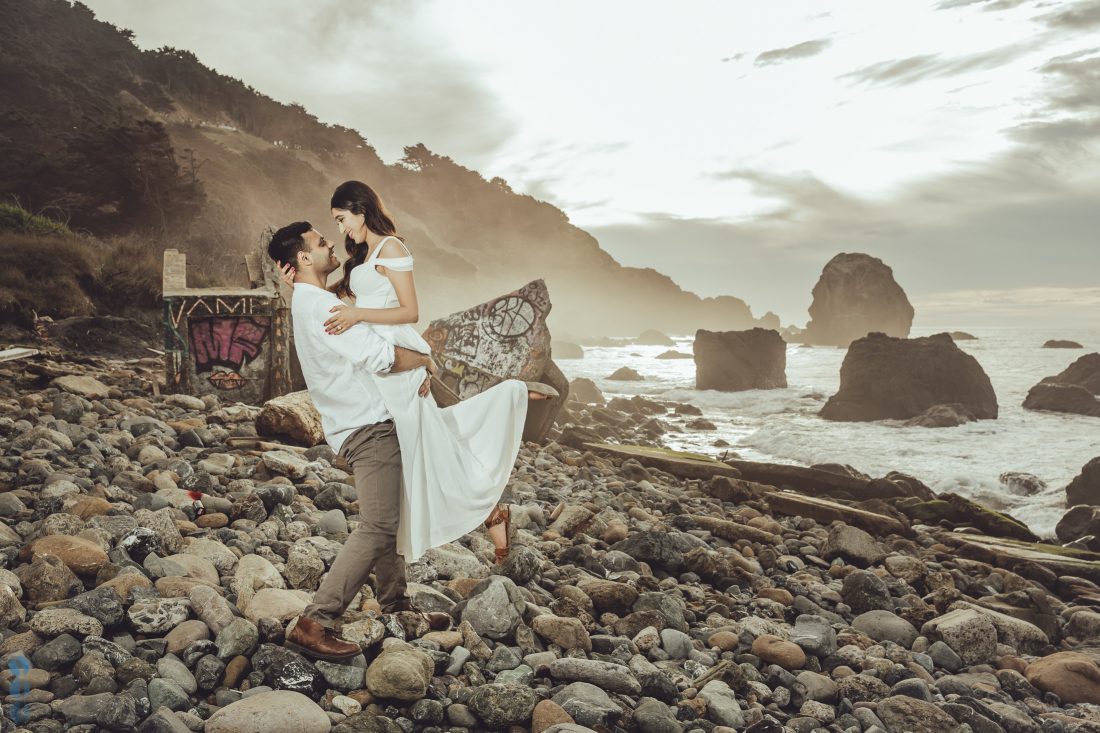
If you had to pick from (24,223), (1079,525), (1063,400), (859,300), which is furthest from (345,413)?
(859,300)

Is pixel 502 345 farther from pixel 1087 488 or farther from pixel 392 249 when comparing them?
pixel 1087 488

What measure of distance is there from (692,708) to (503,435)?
1.73m

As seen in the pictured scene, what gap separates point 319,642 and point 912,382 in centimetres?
2683

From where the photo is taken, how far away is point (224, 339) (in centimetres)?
1036

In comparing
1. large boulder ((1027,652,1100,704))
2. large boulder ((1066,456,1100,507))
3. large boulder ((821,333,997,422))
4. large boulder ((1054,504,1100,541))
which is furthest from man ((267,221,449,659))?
large boulder ((821,333,997,422))

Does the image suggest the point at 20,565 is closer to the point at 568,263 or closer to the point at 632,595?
the point at 632,595

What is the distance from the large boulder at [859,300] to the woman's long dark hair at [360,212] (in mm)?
71770

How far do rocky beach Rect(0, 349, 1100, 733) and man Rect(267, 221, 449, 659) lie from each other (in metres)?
0.28

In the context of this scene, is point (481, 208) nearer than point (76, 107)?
No

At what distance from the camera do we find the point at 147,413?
27.2 feet

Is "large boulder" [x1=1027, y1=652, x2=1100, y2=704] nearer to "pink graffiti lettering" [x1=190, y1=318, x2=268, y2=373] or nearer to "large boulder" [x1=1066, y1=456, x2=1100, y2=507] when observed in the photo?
"pink graffiti lettering" [x1=190, y1=318, x2=268, y2=373]

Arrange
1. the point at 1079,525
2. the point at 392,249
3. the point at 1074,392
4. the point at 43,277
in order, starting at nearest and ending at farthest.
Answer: the point at 392,249
the point at 1079,525
the point at 43,277
the point at 1074,392

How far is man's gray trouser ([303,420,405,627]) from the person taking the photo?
10.4 feet

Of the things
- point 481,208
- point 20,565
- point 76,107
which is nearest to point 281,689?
point 20,565
